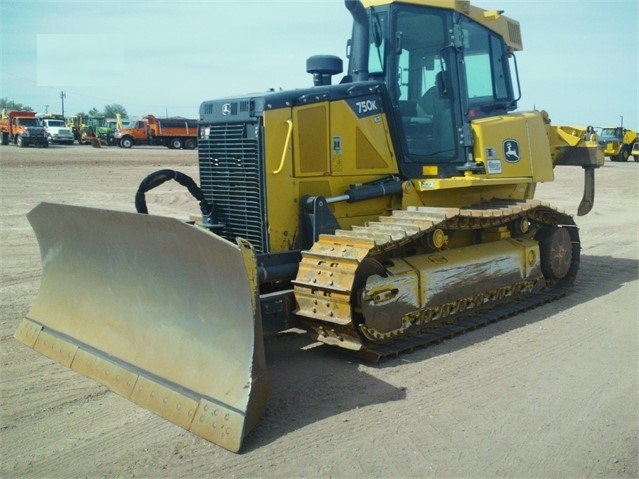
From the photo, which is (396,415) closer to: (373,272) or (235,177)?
(373,272)

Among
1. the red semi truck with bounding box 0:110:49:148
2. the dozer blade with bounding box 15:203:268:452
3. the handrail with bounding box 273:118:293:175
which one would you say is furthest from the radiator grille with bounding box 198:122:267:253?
the red semi truck with bounding box 0:110:49:148

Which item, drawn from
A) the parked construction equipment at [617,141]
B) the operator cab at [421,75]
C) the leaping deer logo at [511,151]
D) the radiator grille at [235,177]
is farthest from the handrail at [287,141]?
the parked construction equipment at [617,141]

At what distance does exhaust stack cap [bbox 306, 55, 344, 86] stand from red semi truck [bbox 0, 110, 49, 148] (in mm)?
38340

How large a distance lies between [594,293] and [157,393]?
226 inches

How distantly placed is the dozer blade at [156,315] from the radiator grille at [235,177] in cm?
123

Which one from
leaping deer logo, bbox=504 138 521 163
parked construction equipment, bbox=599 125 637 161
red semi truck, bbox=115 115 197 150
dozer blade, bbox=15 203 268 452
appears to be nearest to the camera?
dozer blade, bbox=15 203 268 452

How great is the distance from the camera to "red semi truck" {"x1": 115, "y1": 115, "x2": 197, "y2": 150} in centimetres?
4569

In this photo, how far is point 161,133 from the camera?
4588cm

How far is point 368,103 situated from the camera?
255 inches

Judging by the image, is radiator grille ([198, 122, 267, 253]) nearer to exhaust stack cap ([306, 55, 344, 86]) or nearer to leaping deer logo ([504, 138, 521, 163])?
exhaust stack cap ([306, 55, 344, 86])

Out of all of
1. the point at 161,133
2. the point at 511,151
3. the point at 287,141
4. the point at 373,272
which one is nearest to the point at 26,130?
the point at 161,133

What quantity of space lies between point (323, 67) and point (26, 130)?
38.5 m

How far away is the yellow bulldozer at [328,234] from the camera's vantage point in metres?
4.58

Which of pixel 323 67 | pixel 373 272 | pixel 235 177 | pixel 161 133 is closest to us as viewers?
pixel 373 272
